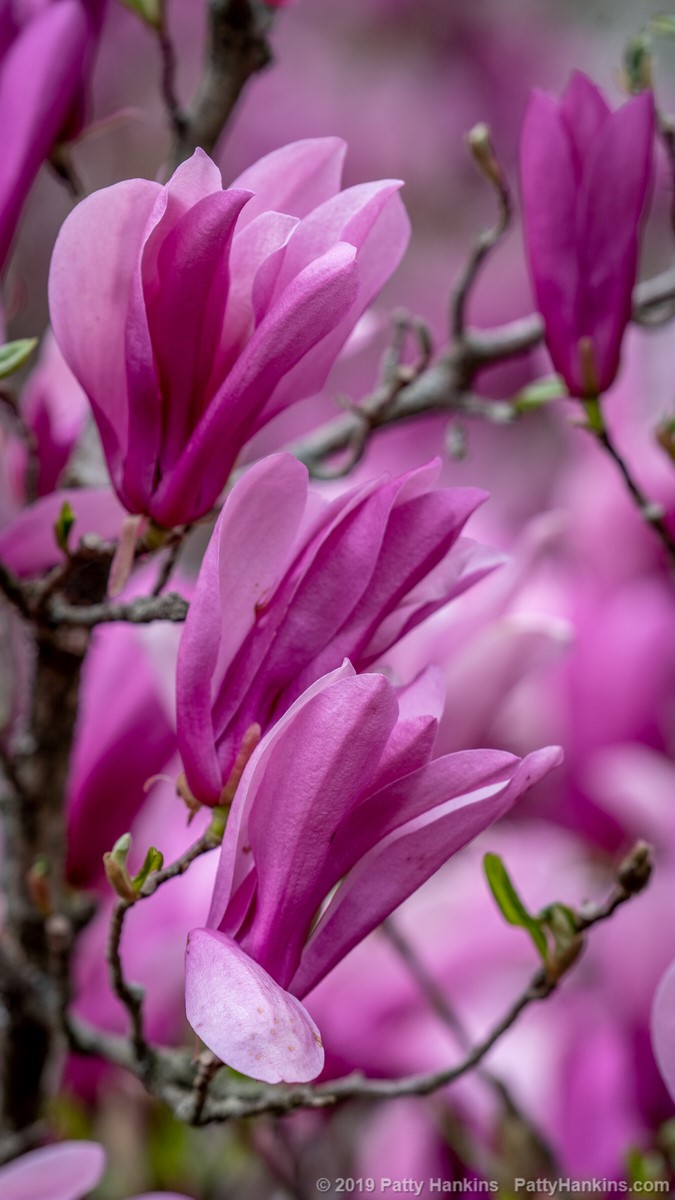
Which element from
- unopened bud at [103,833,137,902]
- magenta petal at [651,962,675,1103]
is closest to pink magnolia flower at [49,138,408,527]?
unopened bud at [103,833,137,902]

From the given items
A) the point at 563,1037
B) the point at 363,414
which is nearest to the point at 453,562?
the point at 363,414

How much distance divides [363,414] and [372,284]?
13 cm

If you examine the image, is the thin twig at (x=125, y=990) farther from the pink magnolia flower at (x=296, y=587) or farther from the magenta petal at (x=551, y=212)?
the magenta petal at (x=551, y=212)

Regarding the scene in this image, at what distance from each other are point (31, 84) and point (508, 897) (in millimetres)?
339

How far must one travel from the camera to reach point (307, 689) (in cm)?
30

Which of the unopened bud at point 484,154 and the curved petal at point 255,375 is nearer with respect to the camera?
the curved petal at point 255,375

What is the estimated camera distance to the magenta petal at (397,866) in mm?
310

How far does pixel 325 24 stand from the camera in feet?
5.88

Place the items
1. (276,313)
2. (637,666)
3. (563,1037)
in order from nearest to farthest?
(276,313) < (563,1037) < (637,666)

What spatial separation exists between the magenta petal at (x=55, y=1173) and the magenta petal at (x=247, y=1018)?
0.54 ft

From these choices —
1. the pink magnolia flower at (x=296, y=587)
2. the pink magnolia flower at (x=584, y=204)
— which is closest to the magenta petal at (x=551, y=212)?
the pink magnolia flower at (x=584, y=204)

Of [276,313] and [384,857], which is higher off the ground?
[276,313]

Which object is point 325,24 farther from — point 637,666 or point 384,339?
point 637,666

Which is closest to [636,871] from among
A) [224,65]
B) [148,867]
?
[148,867]
